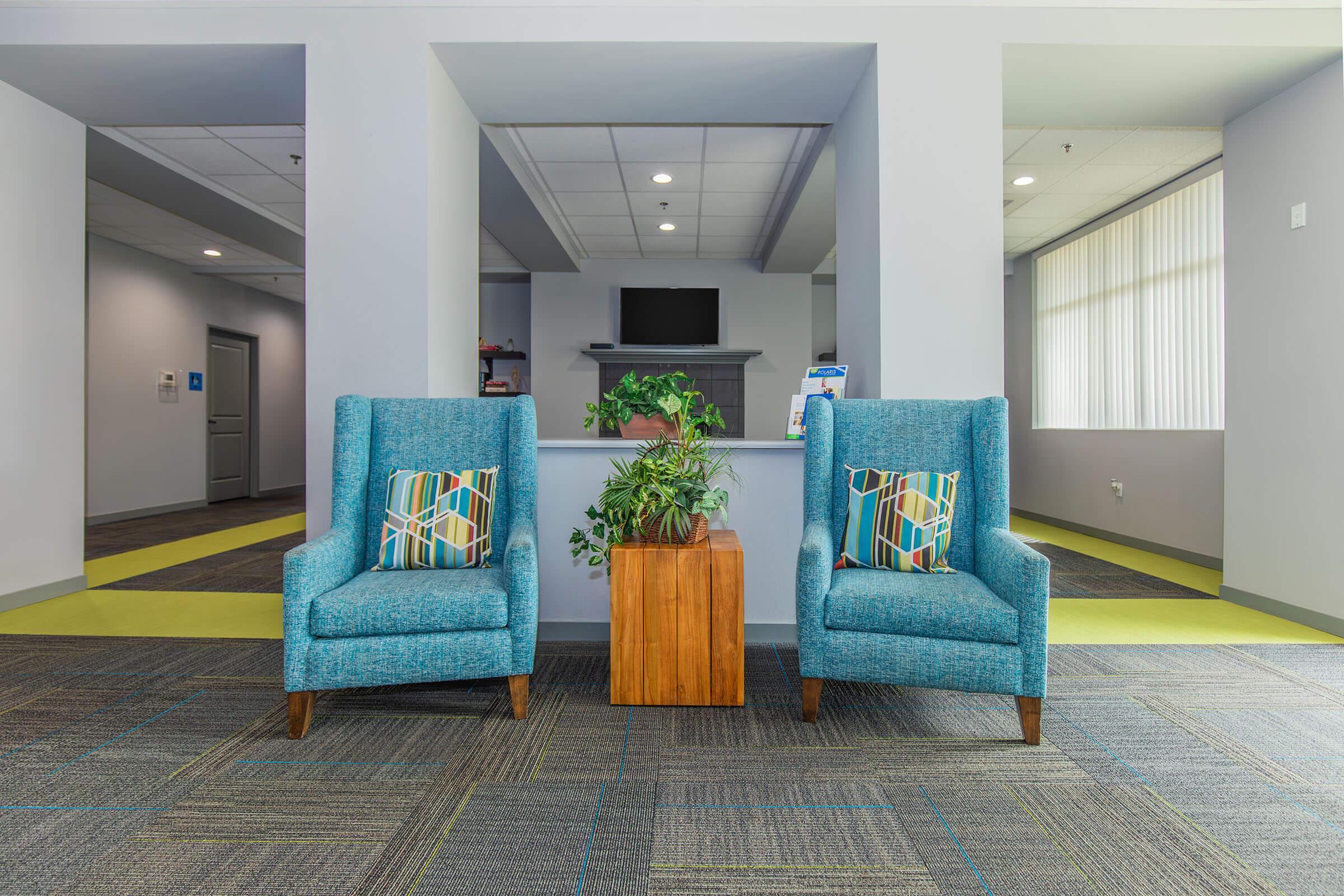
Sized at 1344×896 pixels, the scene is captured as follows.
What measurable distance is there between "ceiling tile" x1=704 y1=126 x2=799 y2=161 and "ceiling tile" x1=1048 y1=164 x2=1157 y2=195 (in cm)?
212

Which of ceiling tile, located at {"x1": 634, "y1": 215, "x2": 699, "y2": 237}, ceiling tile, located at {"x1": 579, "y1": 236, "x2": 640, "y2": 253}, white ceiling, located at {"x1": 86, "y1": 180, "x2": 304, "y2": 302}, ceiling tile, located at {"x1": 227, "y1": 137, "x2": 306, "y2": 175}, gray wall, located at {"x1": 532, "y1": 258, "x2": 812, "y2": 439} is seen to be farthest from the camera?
gray wall, located at {"x1": 532, "y1": 258, "x2": 812, "y2": 439}

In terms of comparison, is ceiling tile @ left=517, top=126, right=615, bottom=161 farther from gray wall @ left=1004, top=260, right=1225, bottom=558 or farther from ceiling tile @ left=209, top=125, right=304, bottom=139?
gray wall @ left=1004, top=260, right=1225, bottom=558

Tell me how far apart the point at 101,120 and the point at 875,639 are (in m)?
4.85

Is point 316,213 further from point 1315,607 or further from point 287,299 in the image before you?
point 287,299

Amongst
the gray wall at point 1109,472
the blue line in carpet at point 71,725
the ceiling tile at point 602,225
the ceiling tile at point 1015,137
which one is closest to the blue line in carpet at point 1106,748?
the gray wall at point 1109,472

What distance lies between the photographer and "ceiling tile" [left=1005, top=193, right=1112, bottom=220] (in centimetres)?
528

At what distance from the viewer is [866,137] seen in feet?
10.3

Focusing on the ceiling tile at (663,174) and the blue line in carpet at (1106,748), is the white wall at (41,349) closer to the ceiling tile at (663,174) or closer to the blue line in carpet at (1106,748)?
the ceiling tile at (663,174)

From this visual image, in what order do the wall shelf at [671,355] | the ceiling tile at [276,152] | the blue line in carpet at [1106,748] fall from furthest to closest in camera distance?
the wall shelf at [671,355], the ceiling tile at [276,152], the blue line in carpet at [1106,748]

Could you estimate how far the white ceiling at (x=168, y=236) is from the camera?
5578 mm

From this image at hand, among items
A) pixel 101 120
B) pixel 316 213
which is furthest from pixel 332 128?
pixel 101 120

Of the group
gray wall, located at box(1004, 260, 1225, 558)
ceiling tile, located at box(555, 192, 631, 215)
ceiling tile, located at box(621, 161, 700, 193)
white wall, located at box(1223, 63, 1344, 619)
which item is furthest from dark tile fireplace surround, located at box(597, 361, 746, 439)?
white wall, located at box(1223, 63, 1344, 619)

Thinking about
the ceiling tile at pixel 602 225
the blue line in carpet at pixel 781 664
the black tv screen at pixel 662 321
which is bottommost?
the blue line in carpet at pixel 781 664

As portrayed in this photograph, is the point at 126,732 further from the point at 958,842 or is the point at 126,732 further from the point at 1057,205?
the point at 1057,205
